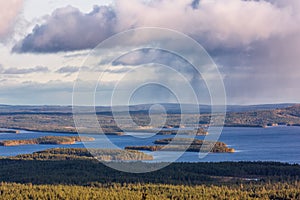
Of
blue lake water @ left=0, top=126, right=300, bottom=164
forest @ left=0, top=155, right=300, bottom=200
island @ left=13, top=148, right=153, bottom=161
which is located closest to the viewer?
Result: forest @ left=0, top=155, right=300, bottom=200

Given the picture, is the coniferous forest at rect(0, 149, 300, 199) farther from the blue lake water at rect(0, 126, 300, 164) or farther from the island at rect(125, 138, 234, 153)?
the island at rect(125, 138, 234, 153)

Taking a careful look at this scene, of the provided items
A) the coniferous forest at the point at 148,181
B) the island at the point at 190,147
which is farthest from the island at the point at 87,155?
the island at the point at 190,147

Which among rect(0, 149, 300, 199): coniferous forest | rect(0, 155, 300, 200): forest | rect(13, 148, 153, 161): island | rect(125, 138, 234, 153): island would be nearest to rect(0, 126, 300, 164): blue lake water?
rect(125, 138, 234, 153): island

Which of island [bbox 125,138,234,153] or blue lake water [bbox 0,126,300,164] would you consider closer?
blue lake water [bbox 0,126,300,164]

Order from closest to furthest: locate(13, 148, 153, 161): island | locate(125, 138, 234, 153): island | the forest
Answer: the forest → locate(13, 148, 153, 161): island → locate(125, 138, 234, 153): island

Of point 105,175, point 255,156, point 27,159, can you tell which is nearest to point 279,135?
point 255,156

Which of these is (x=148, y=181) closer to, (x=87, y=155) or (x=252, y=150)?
(x=87, y=155)

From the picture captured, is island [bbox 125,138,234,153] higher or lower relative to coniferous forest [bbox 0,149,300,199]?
higher

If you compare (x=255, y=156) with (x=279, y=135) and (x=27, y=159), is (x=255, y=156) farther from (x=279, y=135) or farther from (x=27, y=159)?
(x=279, y=135)
